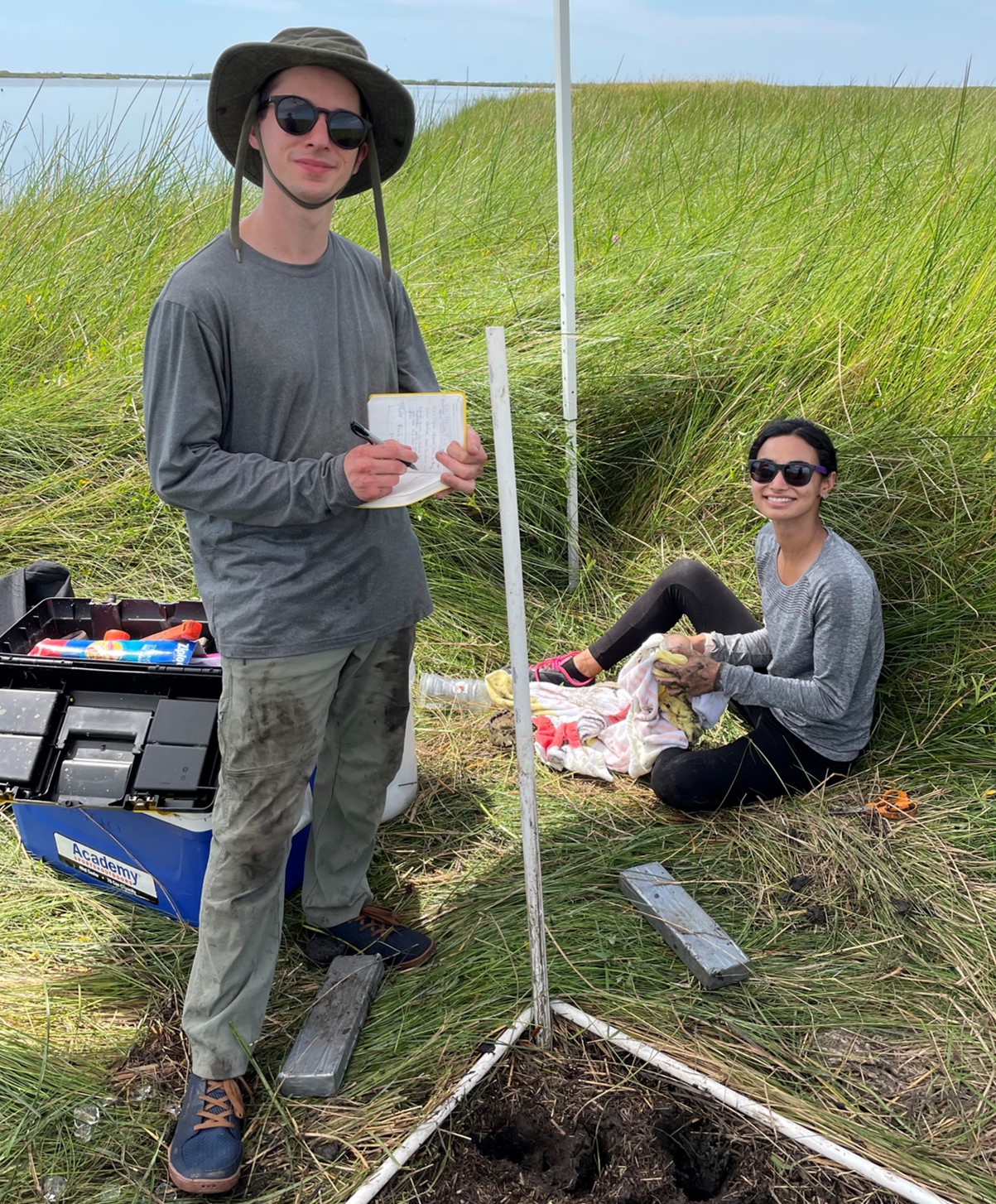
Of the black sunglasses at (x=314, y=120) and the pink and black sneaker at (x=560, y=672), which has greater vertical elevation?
the black sunglasses at (x=314, y=120)

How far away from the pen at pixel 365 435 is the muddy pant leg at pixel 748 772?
1.35m

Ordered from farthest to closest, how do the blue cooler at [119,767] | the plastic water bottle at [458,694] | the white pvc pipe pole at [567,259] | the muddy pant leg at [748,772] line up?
1. the plastic water bottle at [458,694]
2. the white pvc pipe pole at [567,259]
3. the muddy pant leg at [748,772]
4. the blue cooler at [119,767]

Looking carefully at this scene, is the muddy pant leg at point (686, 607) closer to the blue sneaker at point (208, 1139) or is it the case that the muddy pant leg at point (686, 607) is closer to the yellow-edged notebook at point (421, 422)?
the yellow-edged notebook at point (421, 422)

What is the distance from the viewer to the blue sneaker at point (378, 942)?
2.31m

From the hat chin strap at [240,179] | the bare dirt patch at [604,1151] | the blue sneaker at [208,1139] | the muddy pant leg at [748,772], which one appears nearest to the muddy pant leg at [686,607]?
the muddy pant leg at [748,772]

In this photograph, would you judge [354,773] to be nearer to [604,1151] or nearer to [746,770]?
[604,1151]

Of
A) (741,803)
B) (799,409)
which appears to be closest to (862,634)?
(741,803)

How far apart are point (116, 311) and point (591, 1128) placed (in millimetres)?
4458

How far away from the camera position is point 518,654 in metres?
1.74

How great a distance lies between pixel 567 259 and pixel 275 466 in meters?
2.23

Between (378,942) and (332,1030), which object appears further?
(378,942)

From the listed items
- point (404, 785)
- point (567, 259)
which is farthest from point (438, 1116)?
point (567, 259)

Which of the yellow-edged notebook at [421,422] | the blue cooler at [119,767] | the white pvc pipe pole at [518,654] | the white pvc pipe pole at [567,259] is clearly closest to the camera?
the white pvc pipe pole at [518,654]

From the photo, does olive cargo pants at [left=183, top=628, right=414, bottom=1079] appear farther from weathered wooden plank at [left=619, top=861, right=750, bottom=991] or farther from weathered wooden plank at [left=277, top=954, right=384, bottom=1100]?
weathered wooden plank at [left=619, top=861, right=750, bottom=991]
